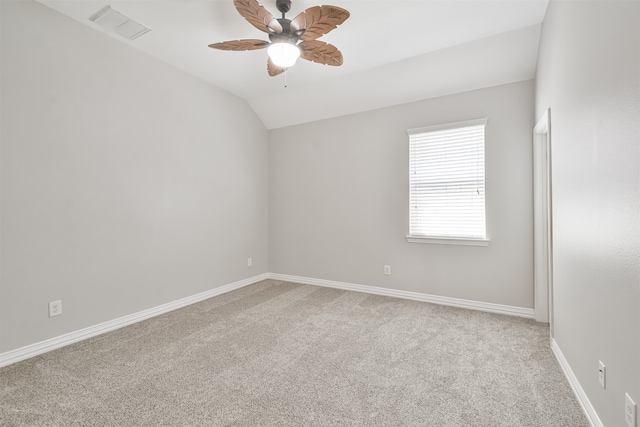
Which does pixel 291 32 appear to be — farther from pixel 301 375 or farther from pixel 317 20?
pixel 301 375

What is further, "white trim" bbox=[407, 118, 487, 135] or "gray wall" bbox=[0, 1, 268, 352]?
"white trim" bbox=[407, 118, 487, 135]

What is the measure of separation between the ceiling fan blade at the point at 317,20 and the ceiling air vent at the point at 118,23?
5.10 feet

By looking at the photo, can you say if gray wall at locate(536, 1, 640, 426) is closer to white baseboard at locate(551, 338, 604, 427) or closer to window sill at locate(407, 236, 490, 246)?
white baseboard at locate(551, 338, 604, 427)

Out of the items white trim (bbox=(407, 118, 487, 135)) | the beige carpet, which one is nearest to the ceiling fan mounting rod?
white trim (bbox=(407, 118, 487, 135))

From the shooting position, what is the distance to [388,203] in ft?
13.2

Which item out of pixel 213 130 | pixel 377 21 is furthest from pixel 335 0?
pixel 213 130

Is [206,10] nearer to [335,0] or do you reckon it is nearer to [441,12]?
[335,0]

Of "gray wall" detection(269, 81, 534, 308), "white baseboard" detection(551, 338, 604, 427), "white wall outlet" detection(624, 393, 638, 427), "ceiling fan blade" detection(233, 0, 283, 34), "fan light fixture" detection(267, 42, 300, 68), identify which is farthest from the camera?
"gray wall" detection(269, 81, 534, 308)

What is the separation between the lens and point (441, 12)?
2.55 metres

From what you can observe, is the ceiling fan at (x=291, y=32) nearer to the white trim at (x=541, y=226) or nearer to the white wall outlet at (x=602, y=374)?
Result: the white trim at (x=541, y=226)

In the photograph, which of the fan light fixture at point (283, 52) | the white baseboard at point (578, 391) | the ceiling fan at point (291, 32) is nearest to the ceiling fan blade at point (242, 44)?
the ceiling fan at point (291, 32)

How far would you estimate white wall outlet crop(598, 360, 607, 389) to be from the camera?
4.78ft

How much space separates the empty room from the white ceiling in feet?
0.08

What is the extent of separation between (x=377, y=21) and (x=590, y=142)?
75.8 inches
